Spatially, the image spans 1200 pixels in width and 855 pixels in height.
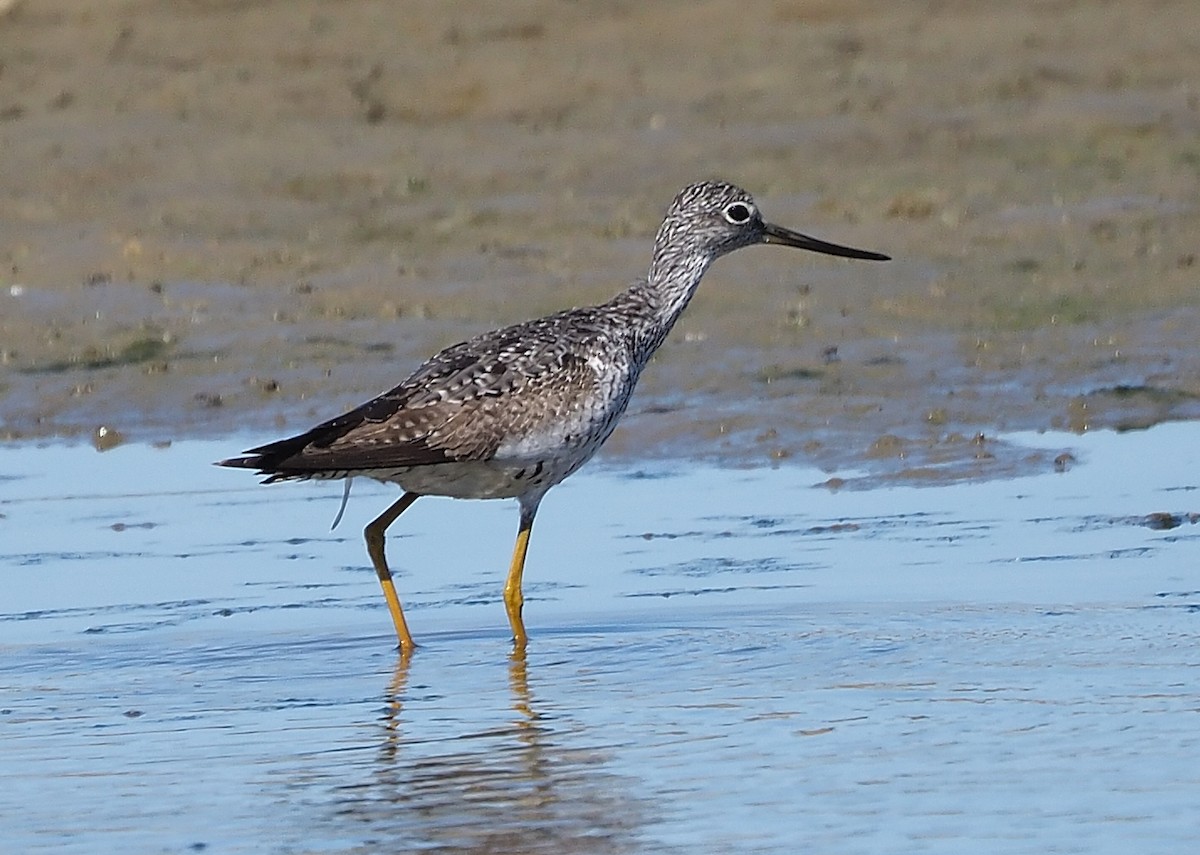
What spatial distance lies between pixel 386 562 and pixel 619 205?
4960 mm

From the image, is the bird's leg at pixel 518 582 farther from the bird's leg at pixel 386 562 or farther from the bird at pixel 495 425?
the bird's leg at pixel 386 562

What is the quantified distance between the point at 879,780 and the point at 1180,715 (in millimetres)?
912

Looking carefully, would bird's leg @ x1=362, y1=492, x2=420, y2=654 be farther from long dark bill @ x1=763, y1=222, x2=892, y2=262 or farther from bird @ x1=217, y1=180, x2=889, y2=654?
long dark bill @ x1=763, y1=222, x2=892, y2=262

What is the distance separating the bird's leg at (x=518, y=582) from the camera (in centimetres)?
742

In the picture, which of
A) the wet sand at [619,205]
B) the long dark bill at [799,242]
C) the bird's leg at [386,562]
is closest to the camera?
the bird's leg at [386,562]

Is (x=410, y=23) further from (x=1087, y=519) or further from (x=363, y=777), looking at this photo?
(x=363, y=777)

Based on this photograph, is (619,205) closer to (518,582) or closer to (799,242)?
(799,242)

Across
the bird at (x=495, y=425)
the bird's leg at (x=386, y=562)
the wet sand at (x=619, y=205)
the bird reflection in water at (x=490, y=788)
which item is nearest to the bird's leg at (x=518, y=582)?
the bird at (x=495, y=425)

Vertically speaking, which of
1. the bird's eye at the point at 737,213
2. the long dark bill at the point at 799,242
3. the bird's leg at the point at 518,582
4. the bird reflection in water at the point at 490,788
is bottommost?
the bird reflection in water at the point at 490,788

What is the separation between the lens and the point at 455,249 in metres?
12.1

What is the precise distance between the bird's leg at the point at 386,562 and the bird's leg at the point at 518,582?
31 centimetres

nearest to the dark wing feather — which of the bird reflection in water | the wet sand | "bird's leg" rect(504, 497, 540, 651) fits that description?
"bird's leg" rect(504, 497, 540, 651)

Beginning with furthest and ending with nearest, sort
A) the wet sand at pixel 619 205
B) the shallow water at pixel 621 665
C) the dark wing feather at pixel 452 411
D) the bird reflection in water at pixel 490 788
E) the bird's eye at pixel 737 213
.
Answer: the wet sand at pixel 619 205 → the bird's eye at pixel 737 213 → the dark wing feather at pixel 452 411 → the shallow water at pixel 621 665 → the bird reflection in water at pixel 490 788

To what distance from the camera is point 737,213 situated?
8.48 metres
